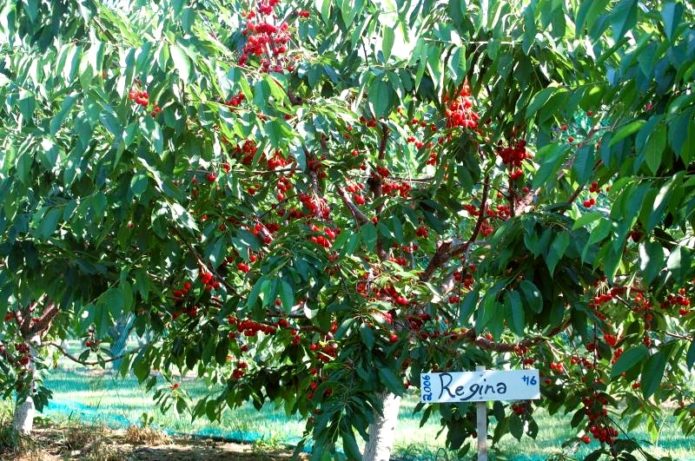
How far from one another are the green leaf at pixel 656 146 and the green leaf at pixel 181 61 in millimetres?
1229

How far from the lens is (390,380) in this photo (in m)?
2.76

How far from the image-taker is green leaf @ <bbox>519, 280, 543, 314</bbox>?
236cm

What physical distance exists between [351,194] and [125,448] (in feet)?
12.2

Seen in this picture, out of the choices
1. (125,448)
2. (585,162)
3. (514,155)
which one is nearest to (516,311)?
(585,162)

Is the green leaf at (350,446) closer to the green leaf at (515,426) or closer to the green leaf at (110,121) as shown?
the green leaf at (515,426)

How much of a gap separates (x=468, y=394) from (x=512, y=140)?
0.97m

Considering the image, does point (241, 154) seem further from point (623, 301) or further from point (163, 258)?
point (623, 301)

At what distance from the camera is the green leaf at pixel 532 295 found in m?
2.36

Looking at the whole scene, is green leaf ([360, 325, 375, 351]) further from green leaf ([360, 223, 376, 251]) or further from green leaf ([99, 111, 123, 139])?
green leaf ([99, 111, 123, 139])

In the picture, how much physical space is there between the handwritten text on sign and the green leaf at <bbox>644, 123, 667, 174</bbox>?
115 cm

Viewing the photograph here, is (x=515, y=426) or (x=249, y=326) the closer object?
(x=515, y=426)

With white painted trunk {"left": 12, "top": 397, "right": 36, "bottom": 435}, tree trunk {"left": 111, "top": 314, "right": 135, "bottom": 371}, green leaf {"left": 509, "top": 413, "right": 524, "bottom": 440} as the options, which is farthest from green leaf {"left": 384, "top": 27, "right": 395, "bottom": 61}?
white painted trunk {"left": 12, "top": 397, "right": 36, "bottom": 435}

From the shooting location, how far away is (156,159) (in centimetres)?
293

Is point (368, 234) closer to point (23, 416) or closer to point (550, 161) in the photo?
point (550, 161)
